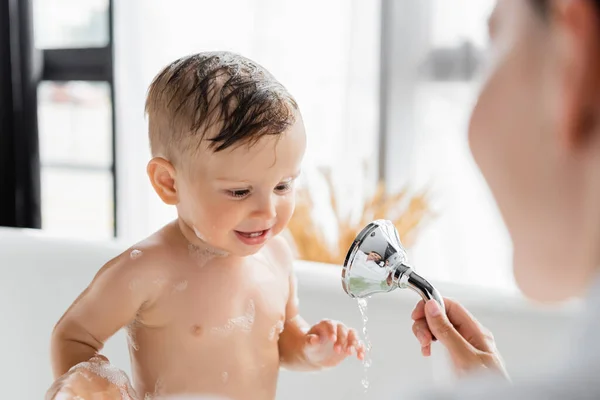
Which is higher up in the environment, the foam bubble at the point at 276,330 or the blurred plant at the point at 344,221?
the foam bubble at the point at 276,330

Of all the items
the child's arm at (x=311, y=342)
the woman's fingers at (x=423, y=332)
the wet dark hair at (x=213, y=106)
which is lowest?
the child's arm at (x=311, y=342)

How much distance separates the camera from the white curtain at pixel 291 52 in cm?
222

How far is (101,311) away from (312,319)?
63 cm

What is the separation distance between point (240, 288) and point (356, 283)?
228mm

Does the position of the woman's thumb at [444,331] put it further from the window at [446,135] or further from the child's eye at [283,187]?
the window at [446,135]

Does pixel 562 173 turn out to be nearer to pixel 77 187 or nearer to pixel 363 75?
pixel 363 75

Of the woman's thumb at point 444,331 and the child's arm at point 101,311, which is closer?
the woman's thumb at point 444,331

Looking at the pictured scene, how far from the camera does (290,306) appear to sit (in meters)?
1.32

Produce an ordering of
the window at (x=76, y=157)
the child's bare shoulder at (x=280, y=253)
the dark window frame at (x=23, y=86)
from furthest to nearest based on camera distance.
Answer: the window at (x=76, y=157) < the dark window frame at (x=23, y=86) < the child's bare shoulder at (x=280, y=253)

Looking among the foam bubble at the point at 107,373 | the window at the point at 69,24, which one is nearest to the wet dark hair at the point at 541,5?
the foam bubble at the point at 107,373

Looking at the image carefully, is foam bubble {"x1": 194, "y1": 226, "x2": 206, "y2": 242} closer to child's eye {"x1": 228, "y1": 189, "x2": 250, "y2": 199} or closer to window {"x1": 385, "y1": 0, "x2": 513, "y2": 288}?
child's eye {"x1": 228, "y1": 189, "x2": 250, "y2": 199}

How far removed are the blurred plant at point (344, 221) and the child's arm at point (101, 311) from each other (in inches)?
38.4

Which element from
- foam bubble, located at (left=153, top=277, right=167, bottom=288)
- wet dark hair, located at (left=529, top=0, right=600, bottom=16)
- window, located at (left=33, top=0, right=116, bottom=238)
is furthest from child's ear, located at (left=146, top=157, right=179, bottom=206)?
window, located at (left=33, top=0, right=116, bottom=238)

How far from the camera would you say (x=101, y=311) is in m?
1.11
